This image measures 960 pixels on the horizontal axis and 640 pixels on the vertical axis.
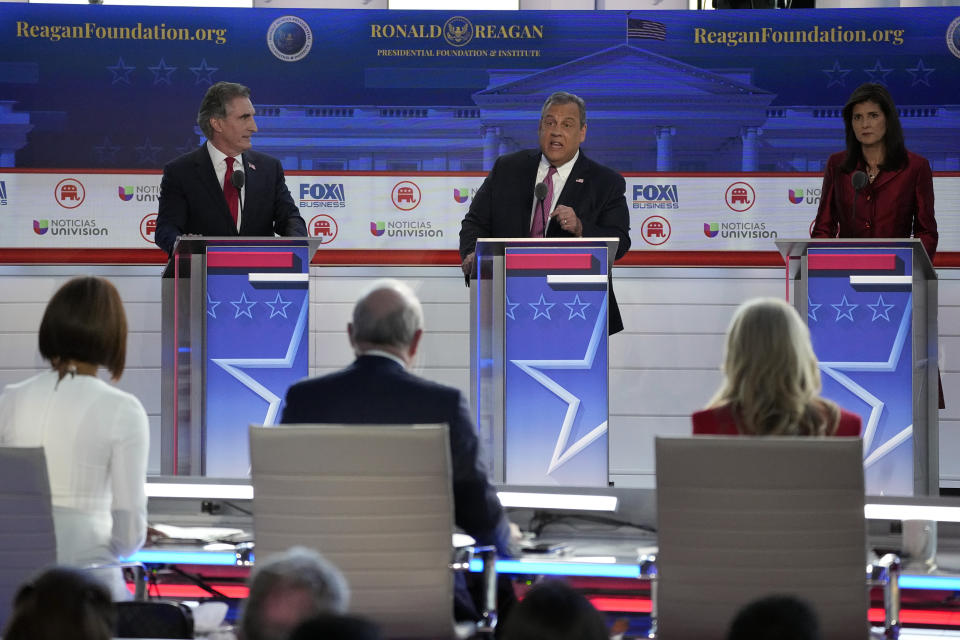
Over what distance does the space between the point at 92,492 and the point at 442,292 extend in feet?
13.3

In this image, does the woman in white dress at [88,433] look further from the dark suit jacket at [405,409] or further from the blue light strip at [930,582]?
the blue light strip at [930,582]

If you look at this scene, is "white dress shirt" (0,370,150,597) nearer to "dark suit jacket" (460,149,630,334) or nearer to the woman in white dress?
the woman in white dress

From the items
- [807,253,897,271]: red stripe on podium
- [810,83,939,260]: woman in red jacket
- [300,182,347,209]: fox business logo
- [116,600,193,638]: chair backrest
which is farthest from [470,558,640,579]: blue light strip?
[300,182,347,209]: fox business logo

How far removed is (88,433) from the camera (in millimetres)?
3057

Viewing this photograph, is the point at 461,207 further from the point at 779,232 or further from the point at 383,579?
the point at 383,579

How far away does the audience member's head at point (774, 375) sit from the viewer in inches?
115

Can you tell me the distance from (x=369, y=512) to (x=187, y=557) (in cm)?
128

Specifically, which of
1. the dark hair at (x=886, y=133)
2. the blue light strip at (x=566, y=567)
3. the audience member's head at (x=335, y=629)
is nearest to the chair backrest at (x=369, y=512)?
the blue light strip at (x=566, y=567)

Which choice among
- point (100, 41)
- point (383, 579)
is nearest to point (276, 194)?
point (100, 41)

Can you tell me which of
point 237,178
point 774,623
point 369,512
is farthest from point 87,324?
point 237,178

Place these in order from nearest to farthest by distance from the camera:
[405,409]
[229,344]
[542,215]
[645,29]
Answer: [405,409]
[229,344]
[542,215]
[645,29]

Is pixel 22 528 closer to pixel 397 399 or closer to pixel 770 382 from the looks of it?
pixel 397 399

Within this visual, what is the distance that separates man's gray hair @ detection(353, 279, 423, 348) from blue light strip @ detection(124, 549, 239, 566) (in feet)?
3.38

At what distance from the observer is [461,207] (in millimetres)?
6961
